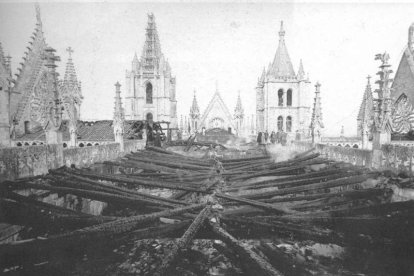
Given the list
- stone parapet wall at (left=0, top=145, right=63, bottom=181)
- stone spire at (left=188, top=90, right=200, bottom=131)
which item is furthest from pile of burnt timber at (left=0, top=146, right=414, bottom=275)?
stone spire at (left=188, top=90, right=200, bottom=131)

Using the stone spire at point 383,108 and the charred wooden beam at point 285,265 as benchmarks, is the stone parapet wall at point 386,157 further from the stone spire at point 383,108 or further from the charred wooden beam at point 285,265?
the charred wooden beam at point 285,265

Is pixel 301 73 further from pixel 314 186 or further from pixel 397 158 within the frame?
pixel 314 186

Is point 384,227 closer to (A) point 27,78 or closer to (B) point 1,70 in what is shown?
(B) point 1,70

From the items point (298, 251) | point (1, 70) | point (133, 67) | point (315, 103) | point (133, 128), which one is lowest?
point (298, 251)

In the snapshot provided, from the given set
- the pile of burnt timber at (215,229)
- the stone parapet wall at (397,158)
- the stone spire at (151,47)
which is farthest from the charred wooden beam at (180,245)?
the stone spire at (151,47)

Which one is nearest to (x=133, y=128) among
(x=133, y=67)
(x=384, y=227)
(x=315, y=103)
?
(x=315, y=103)

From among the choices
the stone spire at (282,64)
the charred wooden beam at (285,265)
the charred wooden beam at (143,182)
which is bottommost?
the charred wooden beam at (285,265)
